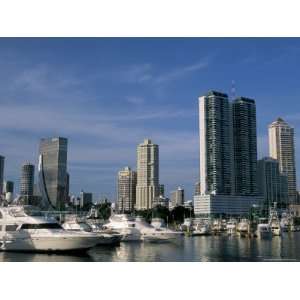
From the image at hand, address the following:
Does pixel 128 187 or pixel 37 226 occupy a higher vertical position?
pixel 128 187

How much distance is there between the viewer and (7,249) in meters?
22.7

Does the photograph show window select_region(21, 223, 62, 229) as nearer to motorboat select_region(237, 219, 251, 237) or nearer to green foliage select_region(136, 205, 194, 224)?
motorboat select_region(237, 219, 251, 237)

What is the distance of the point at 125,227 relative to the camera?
35.6 metres

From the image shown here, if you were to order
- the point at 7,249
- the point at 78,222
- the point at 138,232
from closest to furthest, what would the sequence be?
the point at 7,249 < the point at 78,222 < the point at 138,232

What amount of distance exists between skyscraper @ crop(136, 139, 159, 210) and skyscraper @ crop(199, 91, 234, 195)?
14170 millimetres

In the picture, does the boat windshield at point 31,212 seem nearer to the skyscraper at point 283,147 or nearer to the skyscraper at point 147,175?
the skyscraper at point 147,175

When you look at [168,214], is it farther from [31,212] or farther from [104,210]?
[31,212]

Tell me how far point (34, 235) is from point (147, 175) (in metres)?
83.8

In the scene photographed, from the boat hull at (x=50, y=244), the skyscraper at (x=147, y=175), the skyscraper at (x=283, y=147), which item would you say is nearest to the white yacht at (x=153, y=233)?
the boat hull at (x=50, y=244)

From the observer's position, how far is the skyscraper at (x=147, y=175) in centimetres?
10412

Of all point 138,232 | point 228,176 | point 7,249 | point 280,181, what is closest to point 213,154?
point 228,176

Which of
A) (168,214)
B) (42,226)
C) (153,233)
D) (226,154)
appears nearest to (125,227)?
(153,233)
